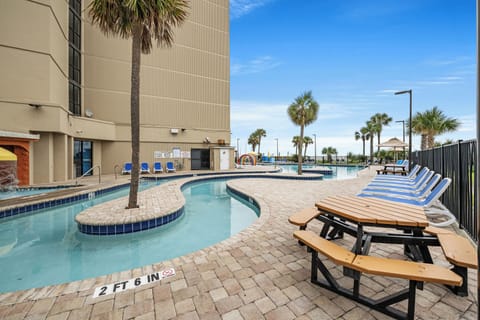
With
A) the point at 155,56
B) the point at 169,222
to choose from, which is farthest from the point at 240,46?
the point at 169,222

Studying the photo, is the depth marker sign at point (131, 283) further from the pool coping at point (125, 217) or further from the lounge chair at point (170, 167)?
the lounge chair at point (170, 167)

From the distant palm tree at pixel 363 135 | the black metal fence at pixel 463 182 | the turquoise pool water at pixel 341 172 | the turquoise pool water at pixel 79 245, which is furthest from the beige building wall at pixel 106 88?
the distant palm tree at pixel 363 135

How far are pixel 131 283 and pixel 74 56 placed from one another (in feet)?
52.8

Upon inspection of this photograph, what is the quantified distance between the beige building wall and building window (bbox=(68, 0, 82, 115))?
410mm

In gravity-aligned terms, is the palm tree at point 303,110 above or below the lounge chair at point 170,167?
above

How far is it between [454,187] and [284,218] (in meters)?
3.53

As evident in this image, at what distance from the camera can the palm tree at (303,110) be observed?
15070 mm

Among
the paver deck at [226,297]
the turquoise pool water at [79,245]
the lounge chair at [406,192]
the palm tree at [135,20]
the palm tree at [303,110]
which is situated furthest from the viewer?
the palm tree at [303,110]

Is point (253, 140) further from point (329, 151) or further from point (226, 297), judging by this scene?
point (226, 297)

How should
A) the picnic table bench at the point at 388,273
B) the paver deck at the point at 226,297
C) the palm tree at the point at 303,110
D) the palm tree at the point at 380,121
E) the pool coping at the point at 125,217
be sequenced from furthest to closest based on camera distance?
the palm tree at the point at 380,121
the palm tree at the point at 303,110
the pool coping at the point at 125,217
the paver deck at the point at 226,297
the picnic table bench at the point at 388,273

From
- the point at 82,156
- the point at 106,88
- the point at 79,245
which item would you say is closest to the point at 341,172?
the point at 106,88

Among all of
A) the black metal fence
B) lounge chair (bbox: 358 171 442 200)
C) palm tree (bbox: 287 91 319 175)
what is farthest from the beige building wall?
the black metal fence

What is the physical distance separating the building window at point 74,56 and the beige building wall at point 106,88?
1.35 ft

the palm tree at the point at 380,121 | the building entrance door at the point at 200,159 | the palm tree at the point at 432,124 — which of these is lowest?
the building entrance door at the point at 200,159
